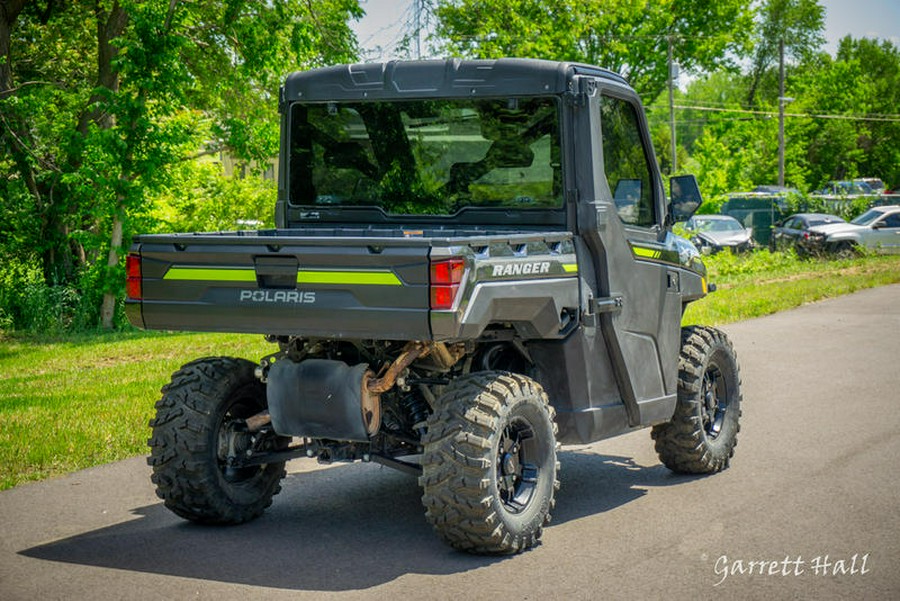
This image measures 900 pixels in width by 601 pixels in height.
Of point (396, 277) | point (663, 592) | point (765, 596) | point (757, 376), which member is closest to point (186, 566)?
point (396, 277)

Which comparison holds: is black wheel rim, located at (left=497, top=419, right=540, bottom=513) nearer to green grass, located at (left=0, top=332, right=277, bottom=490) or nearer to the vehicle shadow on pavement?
the vehicle shadow on pavement

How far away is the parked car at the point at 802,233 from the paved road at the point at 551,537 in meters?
25.9

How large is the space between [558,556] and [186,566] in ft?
6.05

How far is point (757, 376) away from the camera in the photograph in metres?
12.6

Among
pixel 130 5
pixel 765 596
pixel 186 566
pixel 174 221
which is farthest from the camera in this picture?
pixel 174 221

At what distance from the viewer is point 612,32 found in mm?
48938

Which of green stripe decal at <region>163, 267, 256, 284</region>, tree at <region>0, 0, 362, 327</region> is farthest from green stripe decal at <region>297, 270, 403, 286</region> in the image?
tree at <region>0, 0, 362, 327</region>

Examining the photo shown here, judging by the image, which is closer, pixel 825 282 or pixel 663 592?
pixel 663 592

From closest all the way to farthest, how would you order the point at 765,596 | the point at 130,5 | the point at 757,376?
1. the point at 765,596
2. the point at 757,376
3. the point at 130,5

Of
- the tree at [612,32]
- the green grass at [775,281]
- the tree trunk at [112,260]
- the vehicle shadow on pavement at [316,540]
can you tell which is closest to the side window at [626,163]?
the vehicle shadow on pavement at [316,540]

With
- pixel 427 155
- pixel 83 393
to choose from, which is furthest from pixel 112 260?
pixel 427 155

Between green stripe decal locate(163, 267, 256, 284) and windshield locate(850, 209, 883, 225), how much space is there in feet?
106

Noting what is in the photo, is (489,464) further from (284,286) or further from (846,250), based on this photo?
(846,250)

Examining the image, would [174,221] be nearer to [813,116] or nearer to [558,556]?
[558,556]
